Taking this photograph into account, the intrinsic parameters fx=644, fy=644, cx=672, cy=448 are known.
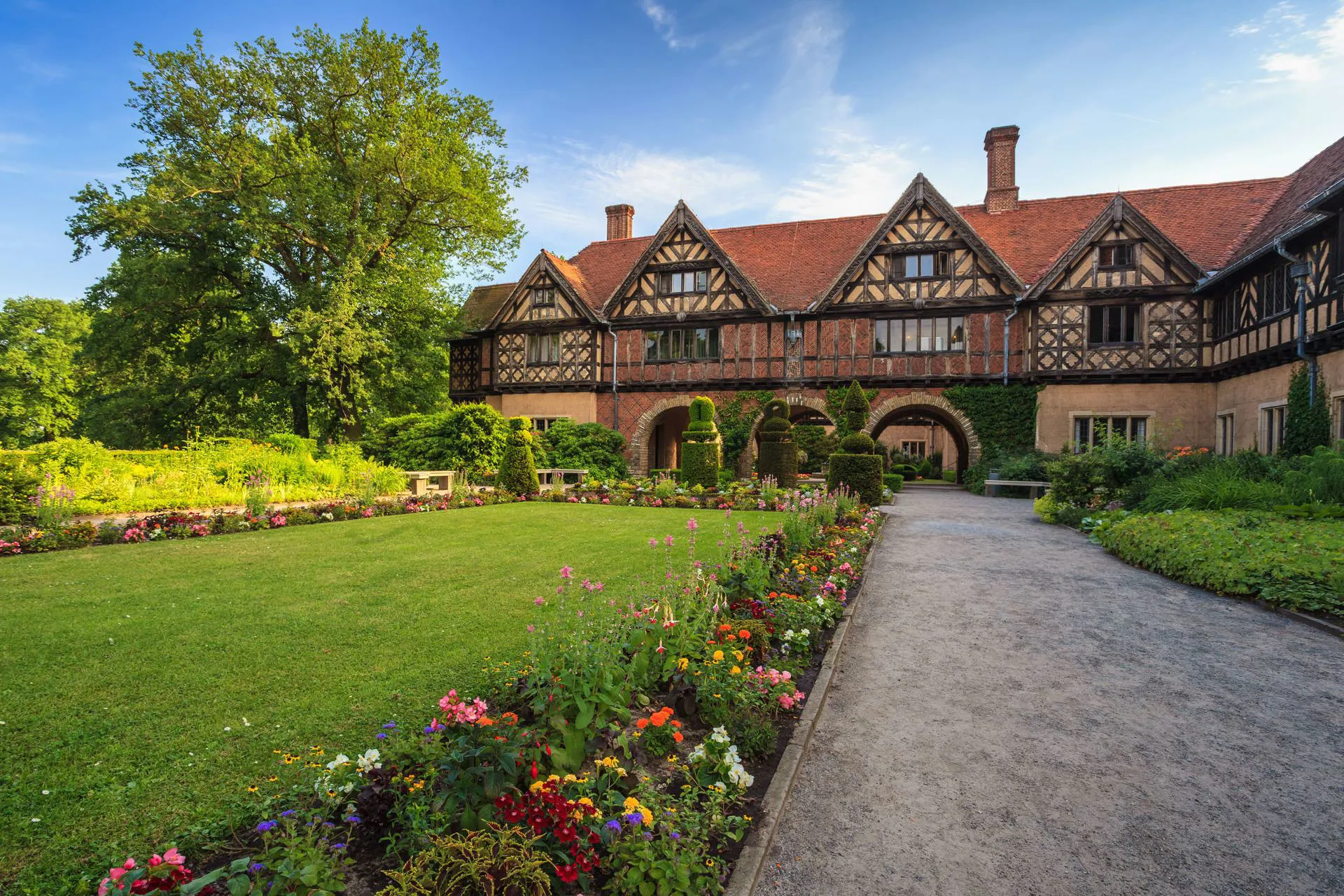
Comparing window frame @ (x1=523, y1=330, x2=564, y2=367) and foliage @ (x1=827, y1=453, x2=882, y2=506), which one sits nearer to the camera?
foliage @ (x1=827, y1=453, x2=882, y2=506)

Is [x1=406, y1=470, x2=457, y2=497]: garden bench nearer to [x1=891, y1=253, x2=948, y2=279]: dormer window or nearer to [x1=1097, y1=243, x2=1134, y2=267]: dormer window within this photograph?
[x1=891, y1=253, x2=948, y2=279]: dormer window

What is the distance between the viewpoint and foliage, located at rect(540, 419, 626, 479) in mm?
24203

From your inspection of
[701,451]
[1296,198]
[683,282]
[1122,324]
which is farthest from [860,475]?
[1296,198]

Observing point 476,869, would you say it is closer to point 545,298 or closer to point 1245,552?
point 1245,552

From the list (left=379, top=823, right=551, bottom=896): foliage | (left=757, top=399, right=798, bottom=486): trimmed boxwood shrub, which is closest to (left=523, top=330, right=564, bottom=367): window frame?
(left=757, top=399, right=798, bottom=486): trimmed boxwood shrub

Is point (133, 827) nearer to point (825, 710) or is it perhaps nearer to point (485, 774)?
point (485, 774)

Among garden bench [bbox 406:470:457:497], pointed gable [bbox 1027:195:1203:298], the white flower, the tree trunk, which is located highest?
pointed gable [bbox 1027:195:1203:298]

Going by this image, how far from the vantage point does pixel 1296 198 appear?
60.9 ft

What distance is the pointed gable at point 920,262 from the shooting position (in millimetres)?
21953

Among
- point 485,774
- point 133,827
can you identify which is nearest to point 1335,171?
point 485,774

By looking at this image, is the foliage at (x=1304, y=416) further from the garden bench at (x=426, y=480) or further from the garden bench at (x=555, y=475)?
the garden bench at (x=426, y=480)

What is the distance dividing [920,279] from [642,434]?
38.3ft

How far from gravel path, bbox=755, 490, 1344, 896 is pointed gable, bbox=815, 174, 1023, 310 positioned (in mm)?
17116

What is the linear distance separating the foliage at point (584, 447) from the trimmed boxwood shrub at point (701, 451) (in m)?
5.62
